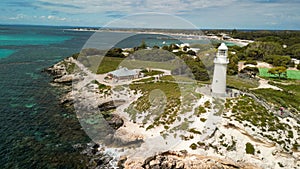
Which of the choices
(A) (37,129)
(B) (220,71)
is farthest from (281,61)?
(A) (37,129)

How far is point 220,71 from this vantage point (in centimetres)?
2297

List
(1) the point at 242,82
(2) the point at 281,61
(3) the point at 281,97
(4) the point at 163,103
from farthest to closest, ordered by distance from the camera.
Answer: (2) the point at 281,61 < (1) the point at 242,82 < (4) the point at 163,103 < (3) the point at 281,97

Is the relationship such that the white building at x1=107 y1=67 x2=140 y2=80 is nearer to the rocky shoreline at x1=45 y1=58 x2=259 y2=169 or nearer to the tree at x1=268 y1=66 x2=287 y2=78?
the rocky shoreline at x1=45 y1=58 x2=259 y2=169

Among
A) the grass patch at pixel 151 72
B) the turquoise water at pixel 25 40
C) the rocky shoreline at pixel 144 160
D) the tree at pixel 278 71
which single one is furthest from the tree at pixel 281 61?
the turquoise water at pixel 25 40

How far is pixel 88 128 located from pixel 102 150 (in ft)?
15.9

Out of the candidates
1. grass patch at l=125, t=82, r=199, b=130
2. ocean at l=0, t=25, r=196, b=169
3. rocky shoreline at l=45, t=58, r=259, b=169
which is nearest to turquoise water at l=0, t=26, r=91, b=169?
ocean at l=0, t=25, r=196, b=169

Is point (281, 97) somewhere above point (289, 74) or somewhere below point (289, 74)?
below

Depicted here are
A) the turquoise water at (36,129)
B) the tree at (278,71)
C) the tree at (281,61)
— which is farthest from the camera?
the tree at (281,61)

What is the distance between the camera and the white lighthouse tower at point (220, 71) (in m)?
22.5

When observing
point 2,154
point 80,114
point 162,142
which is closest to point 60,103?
point 80,114

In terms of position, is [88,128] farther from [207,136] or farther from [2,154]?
[207,136]

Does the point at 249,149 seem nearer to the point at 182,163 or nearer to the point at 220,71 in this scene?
the point at 182,163

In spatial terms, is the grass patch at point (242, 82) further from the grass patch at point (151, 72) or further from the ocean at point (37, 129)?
the ocean at point (37, 129)

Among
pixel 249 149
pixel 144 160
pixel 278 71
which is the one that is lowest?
pixel 144 160
